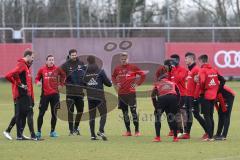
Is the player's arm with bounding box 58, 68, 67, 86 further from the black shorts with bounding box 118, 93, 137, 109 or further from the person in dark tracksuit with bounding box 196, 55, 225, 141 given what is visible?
the person in dark tracksuit with bounding box 196, 55, 225, 141

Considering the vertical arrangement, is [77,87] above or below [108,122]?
above

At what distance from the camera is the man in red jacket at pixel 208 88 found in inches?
625

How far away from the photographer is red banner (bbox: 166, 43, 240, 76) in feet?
129

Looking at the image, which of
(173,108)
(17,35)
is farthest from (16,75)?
(17,35)

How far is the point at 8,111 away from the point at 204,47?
58.1 feet

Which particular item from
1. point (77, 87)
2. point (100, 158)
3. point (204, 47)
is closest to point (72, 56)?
point (77, 87)

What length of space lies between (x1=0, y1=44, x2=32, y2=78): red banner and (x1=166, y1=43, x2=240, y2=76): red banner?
7.93 m

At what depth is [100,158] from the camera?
42.6 feet

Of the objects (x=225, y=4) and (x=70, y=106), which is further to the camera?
(x=225, y=4)

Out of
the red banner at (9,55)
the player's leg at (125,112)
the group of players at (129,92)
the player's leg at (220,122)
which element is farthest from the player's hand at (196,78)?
the red banner at (9,55)

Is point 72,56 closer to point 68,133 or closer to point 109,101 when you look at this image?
point 68,133

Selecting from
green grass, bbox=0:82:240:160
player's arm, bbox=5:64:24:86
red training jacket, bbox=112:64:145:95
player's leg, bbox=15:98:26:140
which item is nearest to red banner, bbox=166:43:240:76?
green grass, bbox=0:82:240:160

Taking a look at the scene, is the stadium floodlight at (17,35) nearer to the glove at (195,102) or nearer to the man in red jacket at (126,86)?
the man in red jacket at (126,86)

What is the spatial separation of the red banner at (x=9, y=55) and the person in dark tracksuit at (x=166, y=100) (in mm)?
21893
